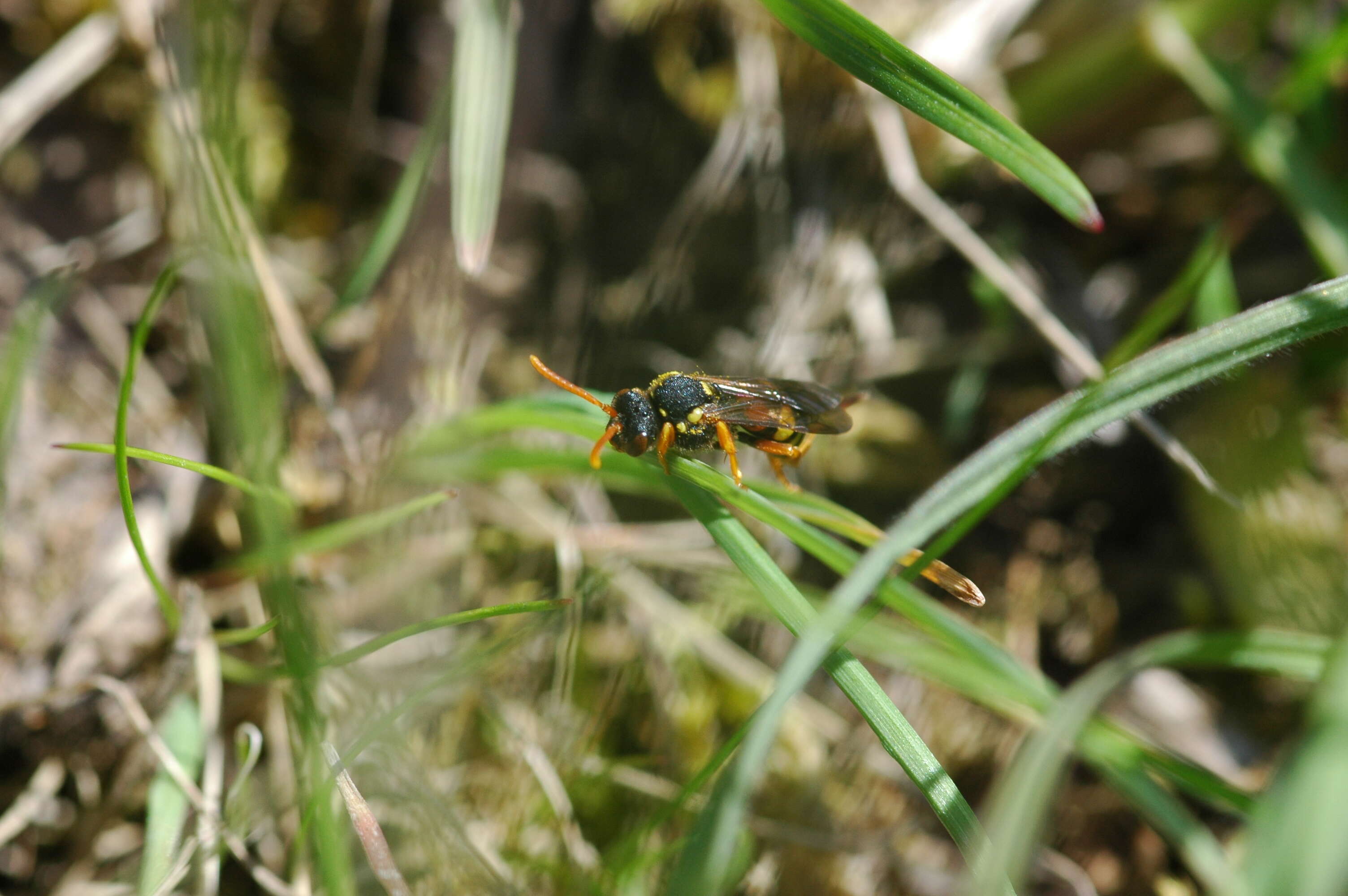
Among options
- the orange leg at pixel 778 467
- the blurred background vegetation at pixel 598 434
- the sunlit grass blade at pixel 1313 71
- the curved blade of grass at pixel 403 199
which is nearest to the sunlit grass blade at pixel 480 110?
the blurred background vegetation at pixel 598 434

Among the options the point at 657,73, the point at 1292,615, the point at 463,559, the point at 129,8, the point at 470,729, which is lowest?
the point at 470,729

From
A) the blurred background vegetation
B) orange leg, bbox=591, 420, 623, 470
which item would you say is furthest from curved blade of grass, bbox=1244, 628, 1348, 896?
orange leg, bbox=591, 420, 623, 470

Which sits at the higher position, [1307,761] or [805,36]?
[805,36]

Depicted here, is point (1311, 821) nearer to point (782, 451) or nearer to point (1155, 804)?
point (1155, 804)

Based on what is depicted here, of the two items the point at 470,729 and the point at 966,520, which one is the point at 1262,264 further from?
the point at 470,729

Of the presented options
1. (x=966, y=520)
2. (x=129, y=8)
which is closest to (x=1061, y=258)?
(x=966, y=520)
